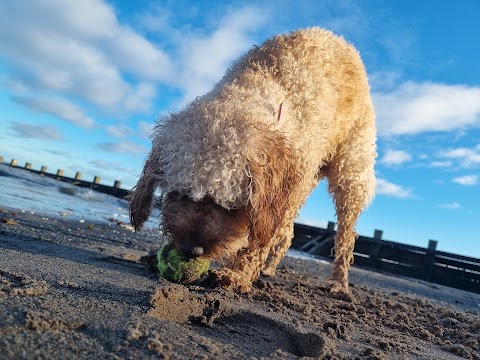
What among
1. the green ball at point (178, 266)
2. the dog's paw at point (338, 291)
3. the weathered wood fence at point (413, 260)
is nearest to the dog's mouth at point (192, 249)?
the green ball at point (178, 266)

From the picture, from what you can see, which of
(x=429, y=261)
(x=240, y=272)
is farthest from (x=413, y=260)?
(x=240, y=272)

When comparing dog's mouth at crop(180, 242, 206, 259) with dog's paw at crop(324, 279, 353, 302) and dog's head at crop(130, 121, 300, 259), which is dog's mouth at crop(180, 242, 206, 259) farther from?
dog's paw at crop(324, 279, 353, 302)

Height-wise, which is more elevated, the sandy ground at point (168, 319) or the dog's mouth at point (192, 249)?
the dog's mouth at point (192, 249)

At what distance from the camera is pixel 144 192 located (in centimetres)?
408

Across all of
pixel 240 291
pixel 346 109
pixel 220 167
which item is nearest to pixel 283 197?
pixel 220 167

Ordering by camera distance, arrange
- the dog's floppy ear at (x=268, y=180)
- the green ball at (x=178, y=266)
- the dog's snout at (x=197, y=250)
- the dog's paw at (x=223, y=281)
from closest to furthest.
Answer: the dog's snout at (x=197, y=250) → the dog's floppy ear at (x=268, y=180) → the green ball at (x=178, y=266) → the dog's paw at (x=223, y=281)

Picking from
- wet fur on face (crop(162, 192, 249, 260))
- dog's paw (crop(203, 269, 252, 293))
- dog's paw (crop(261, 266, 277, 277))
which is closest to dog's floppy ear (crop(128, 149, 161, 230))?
wet fur on face (crop(162, 192, 249, 260))

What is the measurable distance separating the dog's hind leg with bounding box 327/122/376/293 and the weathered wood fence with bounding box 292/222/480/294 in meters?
9.79

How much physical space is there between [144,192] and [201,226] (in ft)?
2.70

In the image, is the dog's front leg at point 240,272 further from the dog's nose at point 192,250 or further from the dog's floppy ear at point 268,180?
the dog's nose at point 192,250

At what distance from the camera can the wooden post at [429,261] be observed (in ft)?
54.7

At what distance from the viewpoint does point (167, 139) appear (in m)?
4.00

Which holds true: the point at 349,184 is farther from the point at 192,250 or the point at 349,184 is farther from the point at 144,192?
the point at 192,250

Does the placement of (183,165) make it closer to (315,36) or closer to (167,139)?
(167,139)
